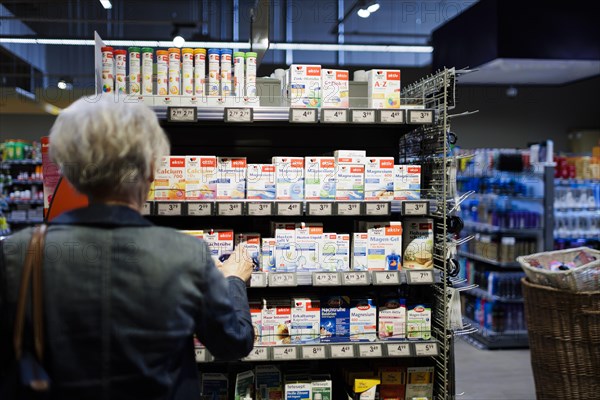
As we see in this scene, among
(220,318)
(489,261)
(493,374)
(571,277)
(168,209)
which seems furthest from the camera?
(489,261)

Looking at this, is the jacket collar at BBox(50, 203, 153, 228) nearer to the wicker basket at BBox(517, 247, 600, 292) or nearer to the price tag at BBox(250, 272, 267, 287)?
the price tag at BBox(250, 272, 267, 287)

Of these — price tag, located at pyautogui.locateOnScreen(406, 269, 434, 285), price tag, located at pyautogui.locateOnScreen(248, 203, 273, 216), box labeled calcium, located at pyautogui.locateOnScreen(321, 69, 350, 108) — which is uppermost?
box labeled calcium, located at pyautogui.locateOnScreen(321, 69, 350, 108)

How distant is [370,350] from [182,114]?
1.61m

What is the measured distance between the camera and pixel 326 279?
3.02 metres

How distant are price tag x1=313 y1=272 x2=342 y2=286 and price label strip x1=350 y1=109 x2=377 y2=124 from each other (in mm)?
827

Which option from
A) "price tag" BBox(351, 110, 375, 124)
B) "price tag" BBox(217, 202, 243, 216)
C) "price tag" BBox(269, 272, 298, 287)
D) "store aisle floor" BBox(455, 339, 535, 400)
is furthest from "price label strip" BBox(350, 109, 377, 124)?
"store aisle floor" BBox(455, 339, 535, 400)

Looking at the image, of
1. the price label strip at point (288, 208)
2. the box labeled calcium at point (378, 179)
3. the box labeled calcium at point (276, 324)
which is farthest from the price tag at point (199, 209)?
the box labeled calcium at point (378, 179)

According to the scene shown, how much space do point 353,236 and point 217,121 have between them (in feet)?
3.18

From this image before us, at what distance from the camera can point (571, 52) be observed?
7414mm

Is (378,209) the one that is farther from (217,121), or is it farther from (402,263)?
(217,121)

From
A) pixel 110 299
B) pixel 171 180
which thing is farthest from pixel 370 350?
pixel 110 299

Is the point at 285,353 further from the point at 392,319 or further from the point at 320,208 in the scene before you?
the point at 320,208

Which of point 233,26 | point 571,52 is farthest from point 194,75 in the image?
point 233,26

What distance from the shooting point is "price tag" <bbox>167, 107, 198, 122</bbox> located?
293 cm
